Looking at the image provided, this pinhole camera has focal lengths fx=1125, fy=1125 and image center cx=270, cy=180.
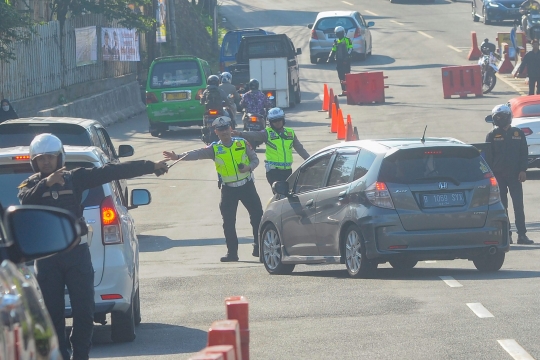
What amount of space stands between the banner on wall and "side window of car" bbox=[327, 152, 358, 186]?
23.6 meters

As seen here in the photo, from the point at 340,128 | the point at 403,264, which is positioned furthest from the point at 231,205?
the point at 340,128

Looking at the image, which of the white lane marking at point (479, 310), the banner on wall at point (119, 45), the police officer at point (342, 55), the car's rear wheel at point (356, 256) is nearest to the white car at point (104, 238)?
the white lane marking at point (479, 310)

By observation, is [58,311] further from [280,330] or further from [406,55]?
[406,55]

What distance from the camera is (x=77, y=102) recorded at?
2823 centimetres

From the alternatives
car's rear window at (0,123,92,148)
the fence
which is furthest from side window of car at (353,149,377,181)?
the fence

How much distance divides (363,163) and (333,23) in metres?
30.6

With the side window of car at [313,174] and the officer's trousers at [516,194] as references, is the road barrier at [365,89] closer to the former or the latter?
the officer's trousers at [516,194]

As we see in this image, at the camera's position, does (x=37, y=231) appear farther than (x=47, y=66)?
No

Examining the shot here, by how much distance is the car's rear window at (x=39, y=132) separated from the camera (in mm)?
13000

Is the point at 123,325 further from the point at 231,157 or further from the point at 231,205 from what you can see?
the point at 231,205

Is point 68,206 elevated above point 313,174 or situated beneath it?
elevated above

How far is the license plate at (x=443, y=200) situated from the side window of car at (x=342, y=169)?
36.3 inches

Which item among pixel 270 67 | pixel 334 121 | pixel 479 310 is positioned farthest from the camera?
pixel 270 67

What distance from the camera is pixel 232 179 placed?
13977 millimetres
